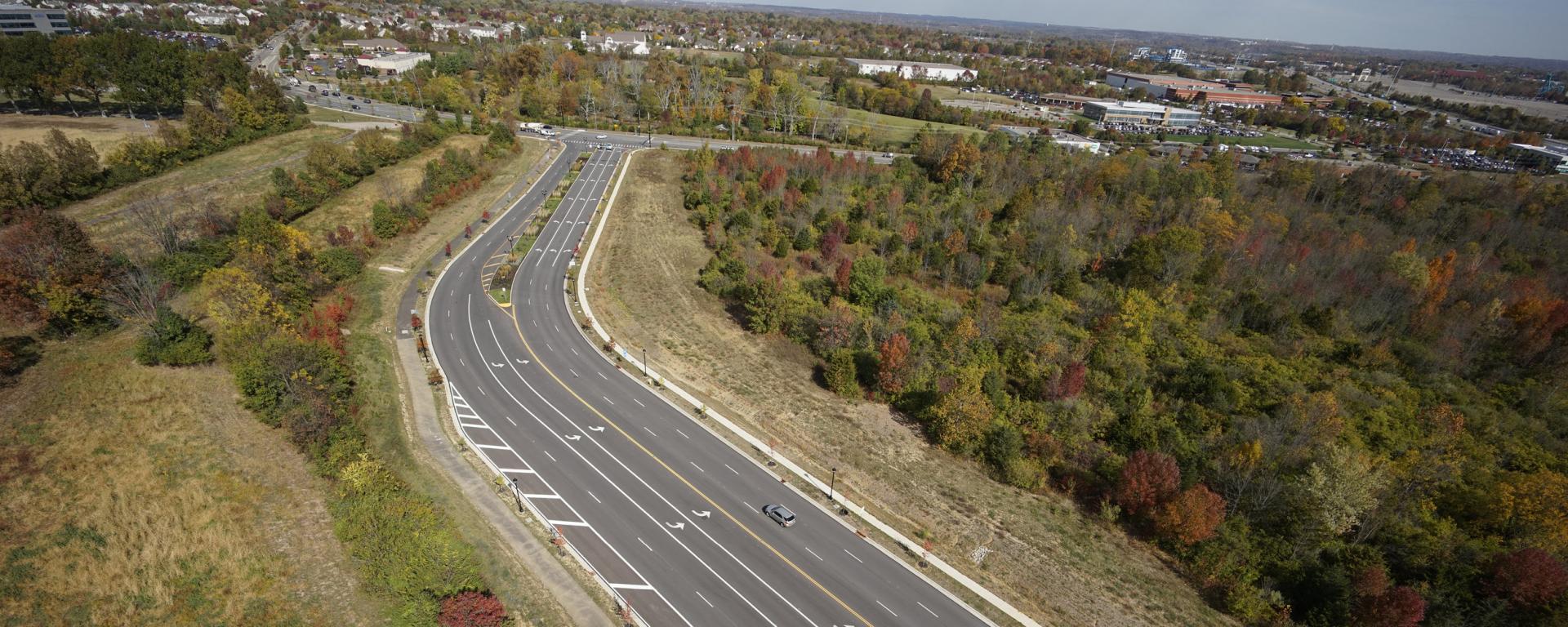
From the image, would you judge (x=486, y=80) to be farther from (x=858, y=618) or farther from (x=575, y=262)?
(x=858, y=618)

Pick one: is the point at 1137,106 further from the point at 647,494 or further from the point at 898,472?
the point at 647,494

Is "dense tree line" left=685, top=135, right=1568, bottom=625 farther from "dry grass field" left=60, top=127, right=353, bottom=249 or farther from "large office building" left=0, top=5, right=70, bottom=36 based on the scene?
"large office building" left=0, top=5, right=70, bottom=36

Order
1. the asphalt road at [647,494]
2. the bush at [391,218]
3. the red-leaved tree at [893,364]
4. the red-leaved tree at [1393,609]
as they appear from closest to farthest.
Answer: the red-leaved tree at [1393,609]
the asphalt road at [647,494]
the red-leaved tree at [893,364]
the bush at [391,218]

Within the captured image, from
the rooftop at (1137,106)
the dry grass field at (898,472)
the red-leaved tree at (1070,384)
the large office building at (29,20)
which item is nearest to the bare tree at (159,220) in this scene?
the dry grass field at (898,472)

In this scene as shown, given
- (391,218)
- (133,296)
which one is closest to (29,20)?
(391,218)

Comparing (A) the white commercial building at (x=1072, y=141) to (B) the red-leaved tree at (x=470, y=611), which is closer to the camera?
(B) the red-leaved tree at (x=470, y=611)

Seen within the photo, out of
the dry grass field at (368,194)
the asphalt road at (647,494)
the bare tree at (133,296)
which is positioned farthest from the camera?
the dry grass field at (368,194)

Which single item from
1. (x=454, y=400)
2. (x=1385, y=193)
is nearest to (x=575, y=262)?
(x=454, y=400)

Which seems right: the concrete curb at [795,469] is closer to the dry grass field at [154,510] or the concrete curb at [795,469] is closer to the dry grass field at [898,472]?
the dry grass field at [898,472]
